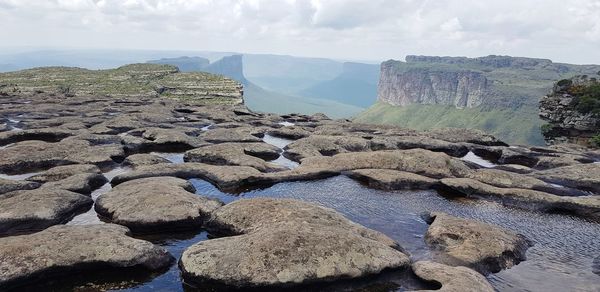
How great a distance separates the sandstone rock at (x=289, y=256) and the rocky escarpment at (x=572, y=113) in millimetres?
77428

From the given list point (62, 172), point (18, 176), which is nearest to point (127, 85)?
point (18, 176)

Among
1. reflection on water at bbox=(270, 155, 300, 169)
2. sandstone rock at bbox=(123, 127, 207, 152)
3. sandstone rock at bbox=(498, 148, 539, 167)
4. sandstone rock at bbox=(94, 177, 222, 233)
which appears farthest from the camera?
sandstone rock at bbox=(498, 148, 539, 167)

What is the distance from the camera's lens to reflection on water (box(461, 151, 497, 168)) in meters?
46.2

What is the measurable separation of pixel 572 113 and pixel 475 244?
8233 centimetres

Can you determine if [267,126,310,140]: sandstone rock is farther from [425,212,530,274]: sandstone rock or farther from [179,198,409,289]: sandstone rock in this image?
[179,198,409,289]: sandstone rock

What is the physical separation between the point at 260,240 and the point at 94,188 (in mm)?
18364

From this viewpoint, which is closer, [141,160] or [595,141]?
[141,160]

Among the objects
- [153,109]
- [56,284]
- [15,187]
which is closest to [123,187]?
[15,187]

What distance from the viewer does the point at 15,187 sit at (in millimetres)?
28406

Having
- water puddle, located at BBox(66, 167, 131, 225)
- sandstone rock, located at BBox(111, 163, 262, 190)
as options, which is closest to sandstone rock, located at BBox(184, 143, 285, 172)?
sandstone rock, located at BBox(111, 163, 262, 190)

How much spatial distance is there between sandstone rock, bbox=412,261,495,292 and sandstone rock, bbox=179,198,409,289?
1.03m

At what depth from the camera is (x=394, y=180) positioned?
3444 centimetres

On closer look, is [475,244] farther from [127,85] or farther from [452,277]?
[127,85]

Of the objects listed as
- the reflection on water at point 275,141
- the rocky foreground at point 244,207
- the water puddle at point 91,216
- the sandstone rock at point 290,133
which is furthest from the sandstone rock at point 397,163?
the sandstone rock at point 290,133
